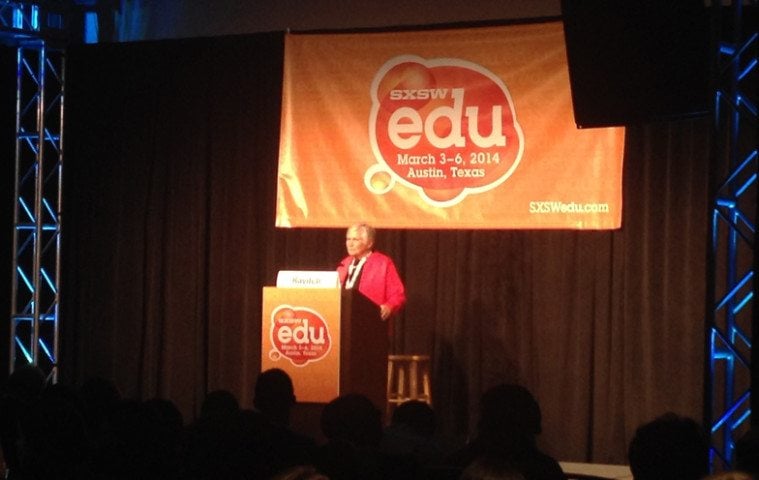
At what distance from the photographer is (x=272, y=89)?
858 cm

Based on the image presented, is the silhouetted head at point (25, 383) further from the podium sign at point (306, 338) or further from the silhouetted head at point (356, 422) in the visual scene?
the podium sign at point (306, 338)

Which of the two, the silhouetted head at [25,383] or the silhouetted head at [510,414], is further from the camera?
the silhouetted head at [25,383]

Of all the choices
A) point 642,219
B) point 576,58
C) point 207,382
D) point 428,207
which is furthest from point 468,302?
point 576,58

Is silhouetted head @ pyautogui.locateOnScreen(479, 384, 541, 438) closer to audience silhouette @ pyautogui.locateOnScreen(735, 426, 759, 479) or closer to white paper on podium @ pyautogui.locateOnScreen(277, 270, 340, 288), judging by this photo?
audience silhouette @ pyautogui.locateOnScreen(735, 426, 759, 479)

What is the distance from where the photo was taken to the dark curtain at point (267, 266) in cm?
748

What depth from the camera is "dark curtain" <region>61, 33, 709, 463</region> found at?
748 cm

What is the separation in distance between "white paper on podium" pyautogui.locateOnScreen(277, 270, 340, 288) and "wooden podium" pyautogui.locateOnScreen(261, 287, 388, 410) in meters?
0.04

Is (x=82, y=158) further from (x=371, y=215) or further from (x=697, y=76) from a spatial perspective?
(x=697, y=76)

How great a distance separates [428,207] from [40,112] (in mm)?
2945

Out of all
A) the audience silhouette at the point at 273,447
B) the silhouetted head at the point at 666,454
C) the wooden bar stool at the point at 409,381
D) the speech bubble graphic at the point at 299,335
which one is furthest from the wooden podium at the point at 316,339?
the silhouetted head at the point at 666,454

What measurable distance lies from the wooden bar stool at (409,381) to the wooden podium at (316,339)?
3.79ft

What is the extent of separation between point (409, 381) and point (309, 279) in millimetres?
1791

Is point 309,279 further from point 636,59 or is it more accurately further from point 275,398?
point 636,59

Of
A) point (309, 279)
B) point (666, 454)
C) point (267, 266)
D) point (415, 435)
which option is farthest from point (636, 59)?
point (267, 266)
